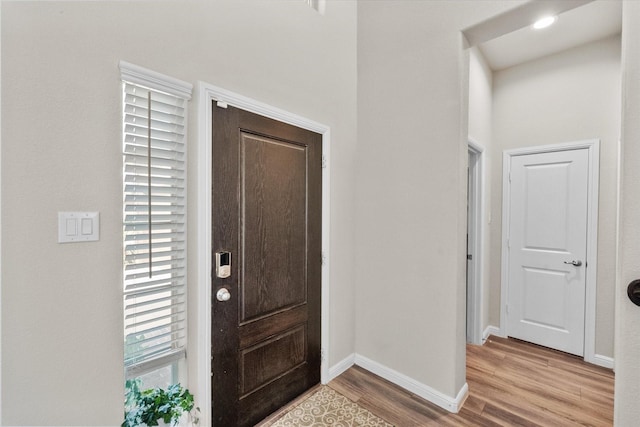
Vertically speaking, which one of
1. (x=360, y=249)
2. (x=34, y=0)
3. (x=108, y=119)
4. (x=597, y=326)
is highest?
(x=34, y=0)

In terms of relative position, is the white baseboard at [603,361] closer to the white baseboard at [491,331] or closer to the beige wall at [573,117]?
the beige wall at [573,117]

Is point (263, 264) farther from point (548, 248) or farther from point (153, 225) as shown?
point (548, 248)

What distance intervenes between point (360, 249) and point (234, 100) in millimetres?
1585

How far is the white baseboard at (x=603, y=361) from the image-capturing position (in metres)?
2.44

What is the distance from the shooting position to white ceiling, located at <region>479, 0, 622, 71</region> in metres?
2.21

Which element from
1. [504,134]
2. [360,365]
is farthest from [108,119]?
[504,134]

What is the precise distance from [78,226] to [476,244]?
3.20 meters

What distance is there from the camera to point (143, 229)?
129cm

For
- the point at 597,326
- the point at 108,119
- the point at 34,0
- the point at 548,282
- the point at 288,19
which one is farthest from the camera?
the point at 548,282

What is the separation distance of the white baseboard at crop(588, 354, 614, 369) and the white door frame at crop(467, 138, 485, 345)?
91cm

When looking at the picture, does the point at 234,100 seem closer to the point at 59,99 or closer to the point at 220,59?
the point at 220,59

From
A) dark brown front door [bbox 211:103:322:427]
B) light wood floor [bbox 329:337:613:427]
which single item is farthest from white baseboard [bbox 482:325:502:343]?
dark brown front door [bbox 211:103:322:427]

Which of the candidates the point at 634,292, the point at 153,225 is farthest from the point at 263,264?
the point at 634,292

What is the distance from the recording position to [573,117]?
2668mm
